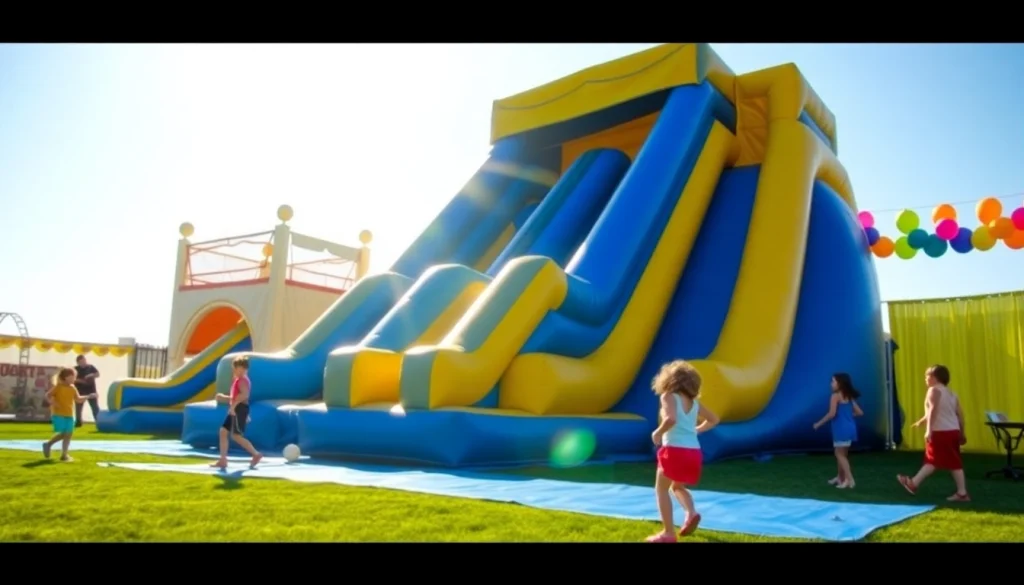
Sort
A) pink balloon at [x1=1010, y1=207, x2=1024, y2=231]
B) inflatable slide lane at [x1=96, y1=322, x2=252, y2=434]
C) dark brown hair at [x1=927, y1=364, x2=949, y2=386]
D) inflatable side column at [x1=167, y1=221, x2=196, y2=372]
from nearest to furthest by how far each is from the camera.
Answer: dark brown hair at [x1=927, y1=364, x2=949, y2=386], pink balloon at [x1=1010, y1=207, x2=1024, y2=231], inflatable slide lane at [x1=96, y1=322, x2=252, y2=434], inflatable side column at [x1=167, y1=221, x2=196, y2=372]

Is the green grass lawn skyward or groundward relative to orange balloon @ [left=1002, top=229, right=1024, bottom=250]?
groundward

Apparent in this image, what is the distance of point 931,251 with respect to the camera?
1118cm

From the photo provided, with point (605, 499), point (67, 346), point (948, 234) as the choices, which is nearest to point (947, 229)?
point (948, 234)

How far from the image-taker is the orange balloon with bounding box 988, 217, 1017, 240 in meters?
10.2

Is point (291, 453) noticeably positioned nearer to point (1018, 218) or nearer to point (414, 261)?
point (414, 261)

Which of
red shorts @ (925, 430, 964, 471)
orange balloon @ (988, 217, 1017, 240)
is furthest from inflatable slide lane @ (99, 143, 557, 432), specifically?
orange balloon @ (988, 217, 1017, 240)

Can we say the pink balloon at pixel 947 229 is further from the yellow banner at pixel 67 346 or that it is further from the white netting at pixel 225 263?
the yellow banner at pixel 67 346

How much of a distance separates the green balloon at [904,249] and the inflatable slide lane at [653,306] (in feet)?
3.67

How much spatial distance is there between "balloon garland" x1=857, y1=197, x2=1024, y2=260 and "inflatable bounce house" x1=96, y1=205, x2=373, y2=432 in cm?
811

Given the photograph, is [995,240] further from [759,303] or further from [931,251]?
[759,303]

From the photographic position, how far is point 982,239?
10.6 metres

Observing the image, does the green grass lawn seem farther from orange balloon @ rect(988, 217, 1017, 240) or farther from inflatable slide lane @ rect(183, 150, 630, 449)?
orange balloon @ rect(988, 217, 1017, 240)

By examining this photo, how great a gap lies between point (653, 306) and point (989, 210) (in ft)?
17.7

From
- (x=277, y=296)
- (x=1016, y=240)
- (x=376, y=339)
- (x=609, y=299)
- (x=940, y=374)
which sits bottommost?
(x=940, y=374)
